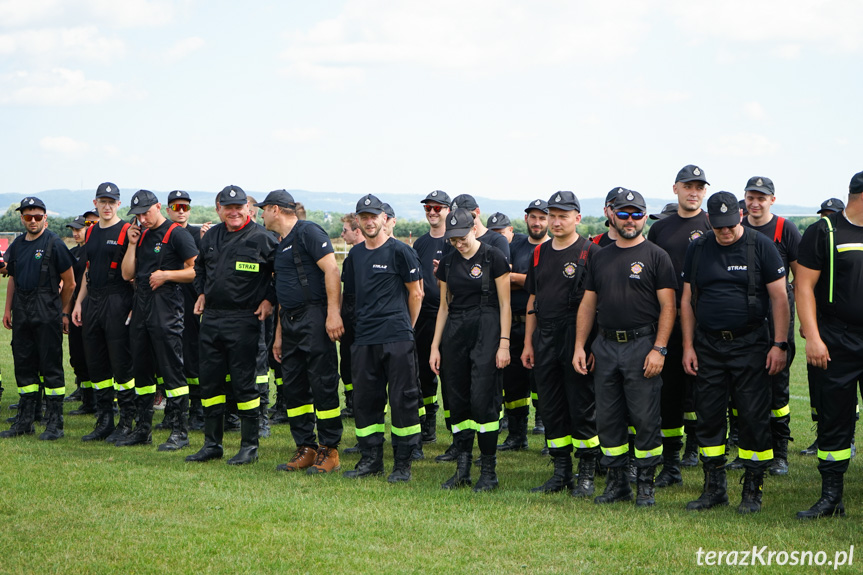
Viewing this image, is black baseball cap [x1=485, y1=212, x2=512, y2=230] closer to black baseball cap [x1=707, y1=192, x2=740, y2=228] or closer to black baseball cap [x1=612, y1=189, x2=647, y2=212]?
black baseball cap [x1=612, y1=189, x2=647, y2=212]

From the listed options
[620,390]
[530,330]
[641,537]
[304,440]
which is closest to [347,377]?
[304,440]

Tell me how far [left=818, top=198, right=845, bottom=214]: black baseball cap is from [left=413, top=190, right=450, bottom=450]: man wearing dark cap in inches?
196

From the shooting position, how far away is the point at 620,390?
22.3 ft

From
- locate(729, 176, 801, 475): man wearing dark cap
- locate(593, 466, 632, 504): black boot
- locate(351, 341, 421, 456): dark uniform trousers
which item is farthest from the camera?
locate(729, 176, 801, 475): man wearing dark cap

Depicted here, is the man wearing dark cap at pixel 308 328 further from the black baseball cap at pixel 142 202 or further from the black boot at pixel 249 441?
the black baseball cap at pixel 142 202

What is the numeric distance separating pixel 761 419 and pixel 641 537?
147 cm

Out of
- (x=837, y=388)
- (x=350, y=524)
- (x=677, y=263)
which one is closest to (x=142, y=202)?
(x=350, y=524)

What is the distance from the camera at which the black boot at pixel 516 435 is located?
9.21 metres

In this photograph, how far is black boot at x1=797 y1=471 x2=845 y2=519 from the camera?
20.7 feet

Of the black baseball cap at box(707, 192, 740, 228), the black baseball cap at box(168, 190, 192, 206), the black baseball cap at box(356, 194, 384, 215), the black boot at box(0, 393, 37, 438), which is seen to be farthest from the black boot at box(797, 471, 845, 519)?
the black boot at box(0, 393, 37, 438)

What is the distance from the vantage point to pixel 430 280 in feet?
30.1

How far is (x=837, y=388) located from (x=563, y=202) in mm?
2531

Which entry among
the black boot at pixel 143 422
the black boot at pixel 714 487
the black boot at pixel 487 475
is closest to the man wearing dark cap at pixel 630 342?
the black boot at pixel 714 487

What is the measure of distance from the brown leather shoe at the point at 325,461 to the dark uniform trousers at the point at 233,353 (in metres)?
0.85
